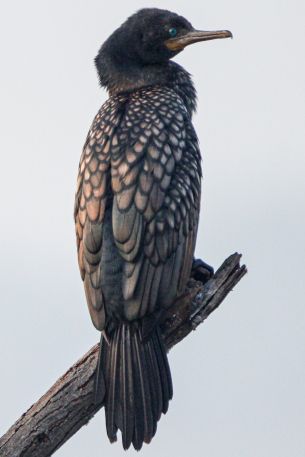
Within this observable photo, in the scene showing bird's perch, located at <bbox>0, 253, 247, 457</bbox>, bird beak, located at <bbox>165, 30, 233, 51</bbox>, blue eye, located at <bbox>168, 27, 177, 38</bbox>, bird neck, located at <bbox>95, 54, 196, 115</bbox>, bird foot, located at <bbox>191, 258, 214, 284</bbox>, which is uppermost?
blue eye, located at <bbox>168, 27, 177, 38</bbox>

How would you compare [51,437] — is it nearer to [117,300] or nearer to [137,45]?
[117,300]

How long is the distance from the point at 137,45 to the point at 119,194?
1712 mm

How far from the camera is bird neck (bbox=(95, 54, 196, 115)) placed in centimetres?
893

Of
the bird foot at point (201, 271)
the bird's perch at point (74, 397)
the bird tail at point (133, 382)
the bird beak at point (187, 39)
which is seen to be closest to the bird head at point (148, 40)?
the bird beak at point (187, 39)

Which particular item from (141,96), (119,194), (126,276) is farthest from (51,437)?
(141,96)

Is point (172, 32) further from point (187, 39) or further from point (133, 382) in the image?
point (133, 382)

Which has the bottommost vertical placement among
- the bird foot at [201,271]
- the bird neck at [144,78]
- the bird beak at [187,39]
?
the bird foot at [201,271]

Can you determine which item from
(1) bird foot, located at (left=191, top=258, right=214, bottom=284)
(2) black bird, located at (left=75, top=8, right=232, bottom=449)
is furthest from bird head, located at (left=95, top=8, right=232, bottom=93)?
(1) bird foot, located at (left=191, top=258, right=214, bottom=284)

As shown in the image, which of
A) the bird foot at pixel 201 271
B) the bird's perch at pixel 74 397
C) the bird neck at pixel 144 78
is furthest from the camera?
the bird neck at pixel 144 78

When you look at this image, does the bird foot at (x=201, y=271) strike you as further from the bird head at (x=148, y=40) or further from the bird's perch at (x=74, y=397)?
the bird head at (x=148, y=40)

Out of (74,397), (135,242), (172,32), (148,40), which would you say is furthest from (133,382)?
(172,32)

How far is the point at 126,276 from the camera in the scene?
24.7 ft

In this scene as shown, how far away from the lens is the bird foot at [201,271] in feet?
26.2

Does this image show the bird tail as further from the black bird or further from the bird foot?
the bird foot
